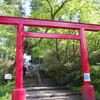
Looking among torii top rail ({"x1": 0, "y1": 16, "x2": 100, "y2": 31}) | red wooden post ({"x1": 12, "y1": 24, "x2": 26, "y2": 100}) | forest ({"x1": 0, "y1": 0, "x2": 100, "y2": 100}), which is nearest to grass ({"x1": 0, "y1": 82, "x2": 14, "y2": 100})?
forest ({"x1": 0, "y1": 0, "x2": 100, "y2": 100})

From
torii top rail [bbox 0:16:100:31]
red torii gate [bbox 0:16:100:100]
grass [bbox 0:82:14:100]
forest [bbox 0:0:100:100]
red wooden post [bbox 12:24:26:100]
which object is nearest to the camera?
red wooden post [bbox 12:24:26:100]

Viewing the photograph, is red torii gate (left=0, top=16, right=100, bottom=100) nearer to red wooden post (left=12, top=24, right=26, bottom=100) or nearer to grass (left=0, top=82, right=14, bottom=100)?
red wooden post (left=12, top=24, right=26, bottom=100)

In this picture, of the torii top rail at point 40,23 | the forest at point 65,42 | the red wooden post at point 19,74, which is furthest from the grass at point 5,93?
the torii top rail at point 40,23

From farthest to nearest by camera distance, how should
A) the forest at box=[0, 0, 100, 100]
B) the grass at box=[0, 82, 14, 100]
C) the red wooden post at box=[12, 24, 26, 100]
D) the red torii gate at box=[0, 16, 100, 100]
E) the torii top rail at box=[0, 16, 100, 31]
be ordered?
the forest at box=[0, 0, 100, 100]
the grass at box=[0, 82, 14, 100]
the torii top rail at box=[0, 16, 100, 31]
the red torii gate at box=[0, 16, 100, 100]
the red wooden post at box=[12, 24, 26, 100]

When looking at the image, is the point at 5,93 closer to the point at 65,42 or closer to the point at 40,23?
the point at 40,23

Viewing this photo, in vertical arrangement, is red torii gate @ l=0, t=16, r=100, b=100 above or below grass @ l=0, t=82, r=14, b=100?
above

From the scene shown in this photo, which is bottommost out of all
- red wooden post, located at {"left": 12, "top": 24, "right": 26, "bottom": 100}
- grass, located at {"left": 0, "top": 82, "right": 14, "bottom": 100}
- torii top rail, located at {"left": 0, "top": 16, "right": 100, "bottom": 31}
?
grass, located at {"left": 0, "top": 82, "right": 14, "bottom": 100}

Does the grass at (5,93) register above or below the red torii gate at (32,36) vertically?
below

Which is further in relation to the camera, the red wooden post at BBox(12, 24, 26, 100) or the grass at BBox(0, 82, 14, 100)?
the grass at BBox(0, 82, 14, 100)

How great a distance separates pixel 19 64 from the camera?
597 cm

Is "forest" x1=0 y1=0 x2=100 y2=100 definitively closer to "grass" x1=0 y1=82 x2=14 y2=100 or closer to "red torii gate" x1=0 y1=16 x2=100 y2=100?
"grass" x1=0 y1=82 x2=14 y2=100

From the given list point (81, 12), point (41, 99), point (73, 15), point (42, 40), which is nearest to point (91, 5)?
point (81, 12)

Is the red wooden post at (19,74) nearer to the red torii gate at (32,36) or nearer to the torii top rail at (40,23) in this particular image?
the red torii gate at (32,36)

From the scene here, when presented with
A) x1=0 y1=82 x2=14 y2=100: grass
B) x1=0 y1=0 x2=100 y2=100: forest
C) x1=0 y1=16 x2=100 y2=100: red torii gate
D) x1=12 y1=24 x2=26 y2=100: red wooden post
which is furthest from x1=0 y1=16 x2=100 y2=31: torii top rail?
x1=0 y1=82 x2=14 y2=100: grass
